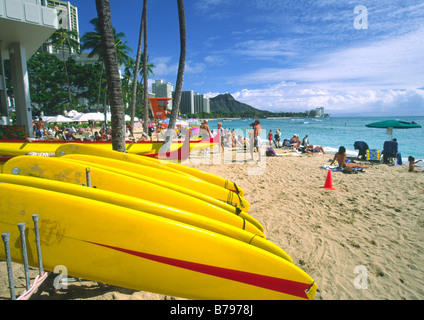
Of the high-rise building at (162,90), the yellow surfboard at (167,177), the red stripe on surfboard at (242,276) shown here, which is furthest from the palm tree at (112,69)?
the high-rise building at (162,90)

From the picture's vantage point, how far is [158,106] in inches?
632

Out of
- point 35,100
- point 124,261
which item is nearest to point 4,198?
point 124,261

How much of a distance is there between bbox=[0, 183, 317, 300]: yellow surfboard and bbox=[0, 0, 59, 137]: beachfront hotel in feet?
34.4

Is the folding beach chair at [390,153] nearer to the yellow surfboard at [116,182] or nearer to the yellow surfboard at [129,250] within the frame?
the yellow surfboard at [116,182]

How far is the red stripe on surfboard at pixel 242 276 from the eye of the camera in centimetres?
215

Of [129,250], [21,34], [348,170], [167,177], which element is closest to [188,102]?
[21,34]

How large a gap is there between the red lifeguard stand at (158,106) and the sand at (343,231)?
9.30 m

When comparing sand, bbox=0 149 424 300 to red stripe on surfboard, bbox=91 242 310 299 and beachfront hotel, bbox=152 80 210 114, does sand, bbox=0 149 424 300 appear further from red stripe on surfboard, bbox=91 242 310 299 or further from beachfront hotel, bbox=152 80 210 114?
beachfront hotel, bbox=152 80 210 114

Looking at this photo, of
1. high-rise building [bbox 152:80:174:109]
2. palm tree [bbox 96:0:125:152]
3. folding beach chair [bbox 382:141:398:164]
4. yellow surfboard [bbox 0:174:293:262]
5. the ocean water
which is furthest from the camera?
high-rise building [bbox 152:80:174:109]

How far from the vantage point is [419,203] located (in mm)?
5555

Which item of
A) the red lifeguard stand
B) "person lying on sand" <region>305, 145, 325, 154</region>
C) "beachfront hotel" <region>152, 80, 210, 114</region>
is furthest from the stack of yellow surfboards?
"beachfront hotel" <region>152, 80, 210, 114</region>

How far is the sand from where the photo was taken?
9.14ft

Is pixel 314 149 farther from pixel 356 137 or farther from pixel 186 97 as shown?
pixel 186 97

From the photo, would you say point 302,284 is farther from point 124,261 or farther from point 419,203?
point 419,203
